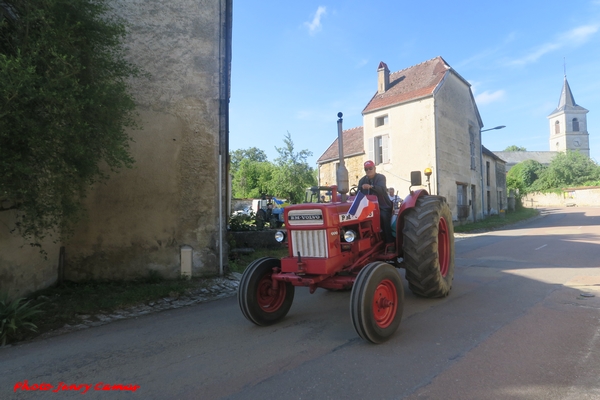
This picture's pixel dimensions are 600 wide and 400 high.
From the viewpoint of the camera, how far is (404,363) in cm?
334

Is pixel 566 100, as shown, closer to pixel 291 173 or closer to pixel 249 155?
pixel 249 155

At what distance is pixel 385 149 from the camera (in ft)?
74.1

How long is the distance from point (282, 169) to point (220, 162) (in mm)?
21694

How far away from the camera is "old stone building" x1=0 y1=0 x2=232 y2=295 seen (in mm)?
7344

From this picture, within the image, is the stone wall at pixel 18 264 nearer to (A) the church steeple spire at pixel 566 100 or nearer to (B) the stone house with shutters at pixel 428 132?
(B) the stone house with shutters at pixel 428 132

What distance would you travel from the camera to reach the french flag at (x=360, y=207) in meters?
4.57

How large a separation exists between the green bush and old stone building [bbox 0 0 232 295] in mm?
2248

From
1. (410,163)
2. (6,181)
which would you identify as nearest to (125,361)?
(6,181)

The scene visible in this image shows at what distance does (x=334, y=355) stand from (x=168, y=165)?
538cm

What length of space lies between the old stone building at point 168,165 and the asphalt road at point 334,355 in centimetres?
221

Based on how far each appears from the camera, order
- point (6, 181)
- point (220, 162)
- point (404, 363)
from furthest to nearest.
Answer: point (220, 162) → point (6, 181) → point (404, 363)

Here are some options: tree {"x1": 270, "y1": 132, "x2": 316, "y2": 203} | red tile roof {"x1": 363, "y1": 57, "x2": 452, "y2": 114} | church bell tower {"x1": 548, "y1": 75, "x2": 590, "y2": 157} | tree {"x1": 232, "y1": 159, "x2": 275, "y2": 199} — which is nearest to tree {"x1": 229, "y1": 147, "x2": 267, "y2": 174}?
tree {"x1": 232, "y1": 159, "x2": 275, "y2": 199}

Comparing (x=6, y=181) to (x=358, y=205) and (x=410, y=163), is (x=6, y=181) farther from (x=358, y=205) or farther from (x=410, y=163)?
(x=410, y=163)

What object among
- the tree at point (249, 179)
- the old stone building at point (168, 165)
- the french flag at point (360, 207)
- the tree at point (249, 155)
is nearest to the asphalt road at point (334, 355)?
the french flag at point (360, 207)
